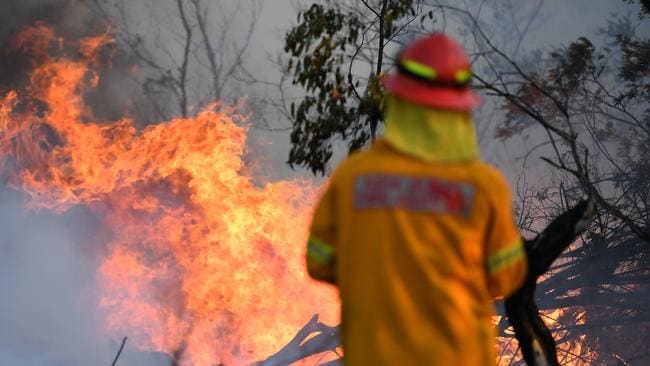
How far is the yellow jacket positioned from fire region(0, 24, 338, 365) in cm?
855

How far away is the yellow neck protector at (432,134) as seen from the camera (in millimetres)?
1985

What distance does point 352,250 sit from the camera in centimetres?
201

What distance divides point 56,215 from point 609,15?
385 inches

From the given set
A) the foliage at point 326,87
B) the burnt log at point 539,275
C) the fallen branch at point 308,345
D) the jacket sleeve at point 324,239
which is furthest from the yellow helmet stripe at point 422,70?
the fallen branch at point 308,345

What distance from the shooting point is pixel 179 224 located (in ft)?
36.2

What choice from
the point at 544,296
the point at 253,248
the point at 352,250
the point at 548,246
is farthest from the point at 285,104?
the point at 352,250

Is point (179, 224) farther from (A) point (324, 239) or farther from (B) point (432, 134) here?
(B) point (432, 134)

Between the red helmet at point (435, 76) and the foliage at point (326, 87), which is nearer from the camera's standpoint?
the red helmet at point (435, 76)

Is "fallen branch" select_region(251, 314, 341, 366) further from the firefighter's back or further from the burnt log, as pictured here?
the firefighter's back

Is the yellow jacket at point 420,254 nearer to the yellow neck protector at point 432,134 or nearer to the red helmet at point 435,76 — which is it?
the yellow neck protector at point 432,134

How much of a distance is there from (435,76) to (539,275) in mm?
1479

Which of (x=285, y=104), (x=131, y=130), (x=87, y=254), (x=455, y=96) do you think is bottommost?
(x=455, y=96)

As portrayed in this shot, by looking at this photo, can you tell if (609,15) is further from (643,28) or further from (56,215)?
(56,215)

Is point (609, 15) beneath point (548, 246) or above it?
above
